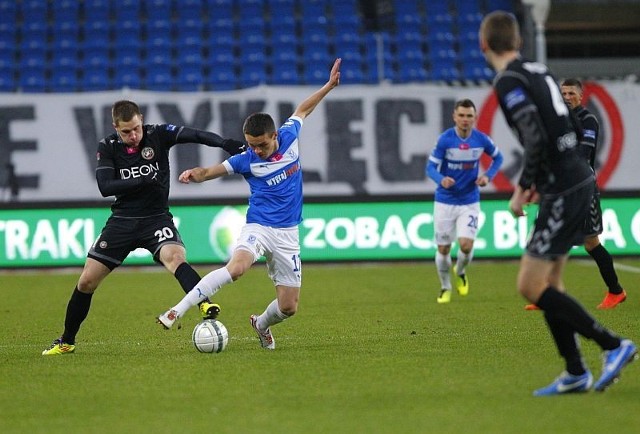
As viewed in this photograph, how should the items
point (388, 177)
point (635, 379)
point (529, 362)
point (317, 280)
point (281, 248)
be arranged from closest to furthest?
point (635, 379) < point (529, 362) < point (281, 248) < point (317, 280) < point (388, 177)

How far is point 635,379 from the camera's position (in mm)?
6895

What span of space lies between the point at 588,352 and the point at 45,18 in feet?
54.2

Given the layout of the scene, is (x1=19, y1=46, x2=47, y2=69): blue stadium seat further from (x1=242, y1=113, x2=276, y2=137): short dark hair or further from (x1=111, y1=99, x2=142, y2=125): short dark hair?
(x1=242, y1=113, x2=276, y2=137): short dark hair

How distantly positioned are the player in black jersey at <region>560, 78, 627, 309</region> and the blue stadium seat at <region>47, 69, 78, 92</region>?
12.1 meters

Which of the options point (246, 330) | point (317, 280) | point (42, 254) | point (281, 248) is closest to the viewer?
point (281, 248)

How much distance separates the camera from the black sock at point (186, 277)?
8570 mm

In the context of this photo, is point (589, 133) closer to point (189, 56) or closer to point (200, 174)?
point (200, 174)

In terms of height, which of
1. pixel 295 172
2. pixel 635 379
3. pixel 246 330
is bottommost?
pixel 246 330

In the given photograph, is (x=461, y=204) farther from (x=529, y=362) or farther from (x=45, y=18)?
(x=45, y=18)

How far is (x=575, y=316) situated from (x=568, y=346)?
0.20 metres

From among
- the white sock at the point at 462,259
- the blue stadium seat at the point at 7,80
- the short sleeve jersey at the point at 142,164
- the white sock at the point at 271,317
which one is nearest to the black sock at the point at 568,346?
the white sock at the point at 271,317

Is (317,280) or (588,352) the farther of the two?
(317,280)

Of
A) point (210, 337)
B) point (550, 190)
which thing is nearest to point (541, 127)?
point (550, 190)

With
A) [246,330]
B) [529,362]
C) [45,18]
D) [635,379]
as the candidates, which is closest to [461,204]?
[246,330]
